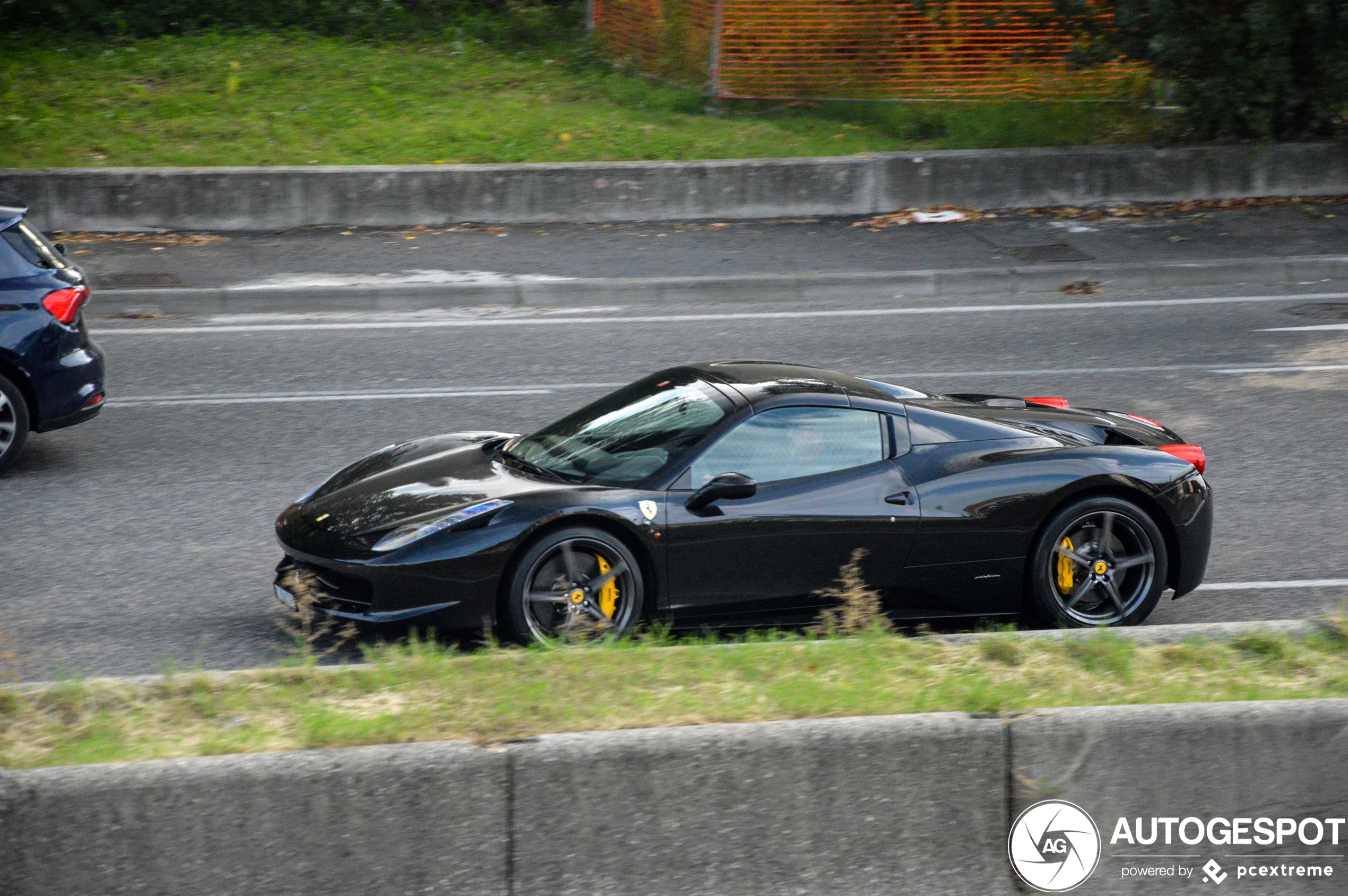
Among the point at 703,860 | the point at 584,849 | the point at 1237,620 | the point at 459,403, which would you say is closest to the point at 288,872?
the point at 584,849

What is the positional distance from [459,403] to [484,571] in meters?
4.52

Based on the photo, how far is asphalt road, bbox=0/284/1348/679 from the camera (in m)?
6.67

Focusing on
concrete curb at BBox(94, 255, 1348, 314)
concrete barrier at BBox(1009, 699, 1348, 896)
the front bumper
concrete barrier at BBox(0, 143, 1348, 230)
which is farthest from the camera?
concrete barrier at BBox(0, 143, 1348, 230)

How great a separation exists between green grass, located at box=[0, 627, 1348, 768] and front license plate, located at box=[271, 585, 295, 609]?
1.05m

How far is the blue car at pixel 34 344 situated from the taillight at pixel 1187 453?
249 inches

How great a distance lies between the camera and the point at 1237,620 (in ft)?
21.2

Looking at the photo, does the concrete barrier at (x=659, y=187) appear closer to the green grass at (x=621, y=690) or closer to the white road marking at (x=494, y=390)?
the white road marking at (x=494, y=390)

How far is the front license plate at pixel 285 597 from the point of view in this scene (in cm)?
604

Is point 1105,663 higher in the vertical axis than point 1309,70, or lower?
lower

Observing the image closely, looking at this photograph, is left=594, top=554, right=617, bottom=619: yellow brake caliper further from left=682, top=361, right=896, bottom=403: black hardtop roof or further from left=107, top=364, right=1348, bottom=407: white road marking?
left=107, top=364, right=1348, bottom=407: white road marking

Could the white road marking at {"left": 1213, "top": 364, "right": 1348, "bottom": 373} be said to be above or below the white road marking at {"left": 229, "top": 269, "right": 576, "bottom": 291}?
below

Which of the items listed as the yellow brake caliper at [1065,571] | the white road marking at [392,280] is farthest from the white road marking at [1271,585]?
the white road marking at [392,280]

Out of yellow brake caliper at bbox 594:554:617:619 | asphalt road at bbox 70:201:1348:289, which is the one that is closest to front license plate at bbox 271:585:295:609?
yellow brake caliper at bbox 594:554:617:619

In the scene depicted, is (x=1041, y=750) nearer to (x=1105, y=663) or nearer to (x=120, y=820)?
(x=1105, y=663)
